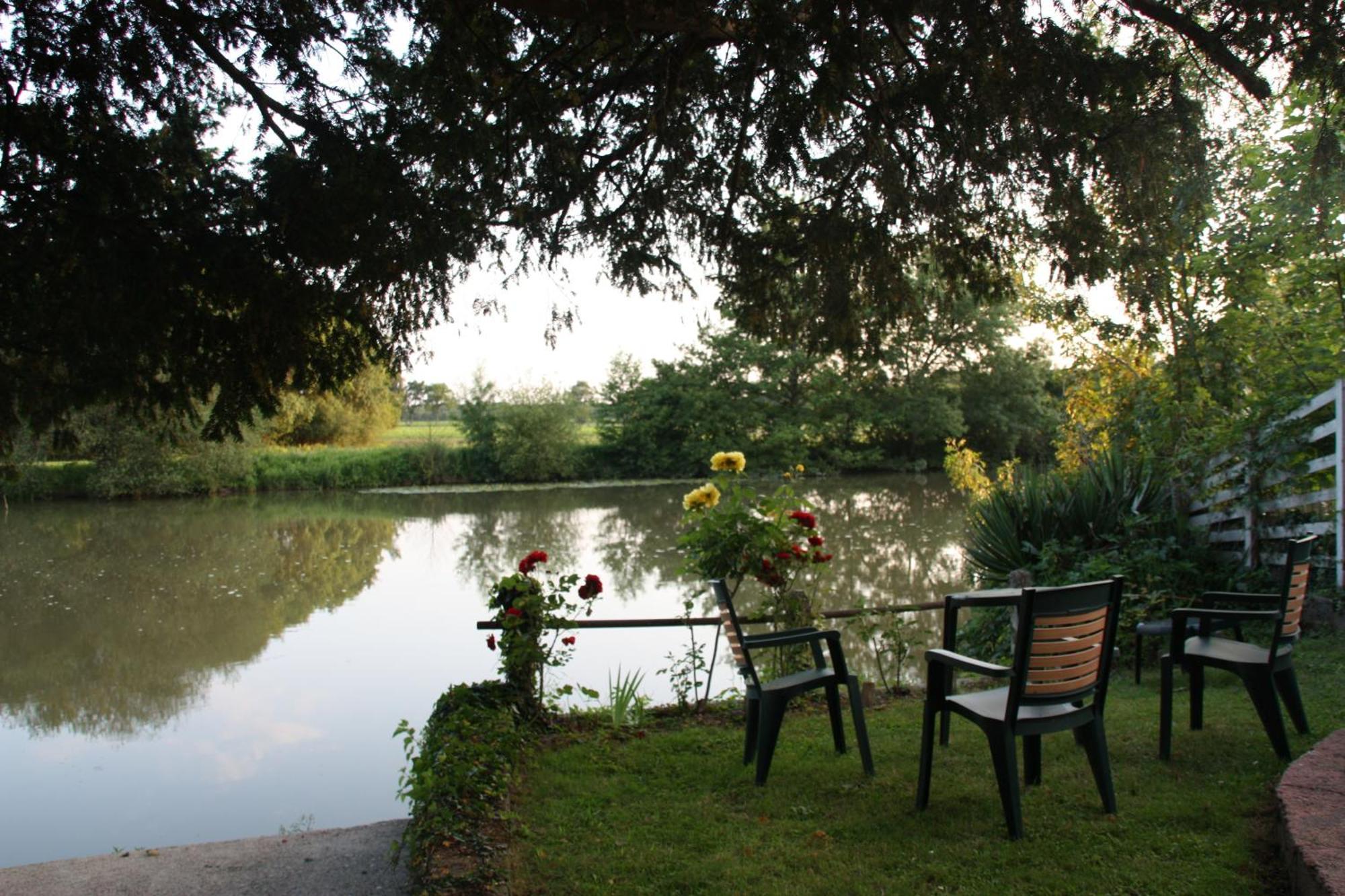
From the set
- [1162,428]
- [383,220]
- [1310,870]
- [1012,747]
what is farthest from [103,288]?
[1162,428]

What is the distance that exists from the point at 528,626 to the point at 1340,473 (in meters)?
4.54

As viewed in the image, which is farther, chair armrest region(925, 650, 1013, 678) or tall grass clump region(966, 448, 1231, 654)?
tall grass clump region(966, 448, 1231, 654)

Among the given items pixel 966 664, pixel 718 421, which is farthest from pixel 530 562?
pixel 718 421

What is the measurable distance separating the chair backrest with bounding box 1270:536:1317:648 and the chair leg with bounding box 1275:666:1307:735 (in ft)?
0.55

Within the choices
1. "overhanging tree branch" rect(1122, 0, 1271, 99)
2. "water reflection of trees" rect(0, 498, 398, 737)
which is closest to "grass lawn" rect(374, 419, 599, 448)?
"water reflection of trees" rect(0, 498, 398, 737)

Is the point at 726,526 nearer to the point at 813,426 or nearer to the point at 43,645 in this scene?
the point at 43,645

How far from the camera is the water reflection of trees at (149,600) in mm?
7965

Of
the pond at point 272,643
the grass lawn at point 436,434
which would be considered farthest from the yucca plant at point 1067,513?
the grass lawn at point 436,434

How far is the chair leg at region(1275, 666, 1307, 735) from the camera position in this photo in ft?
12.1

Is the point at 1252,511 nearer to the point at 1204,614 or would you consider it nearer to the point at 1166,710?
the point at 1204,614

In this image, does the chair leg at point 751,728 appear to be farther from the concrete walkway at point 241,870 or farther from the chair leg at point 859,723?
the concrete walkway at point 241,870

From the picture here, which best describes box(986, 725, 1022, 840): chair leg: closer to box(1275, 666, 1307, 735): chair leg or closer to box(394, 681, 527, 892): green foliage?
box(1275, 666, 1307, 735): chair leg

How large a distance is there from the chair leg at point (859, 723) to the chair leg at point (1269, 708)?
1390 millimetres

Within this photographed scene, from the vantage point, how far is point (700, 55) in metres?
4.48
